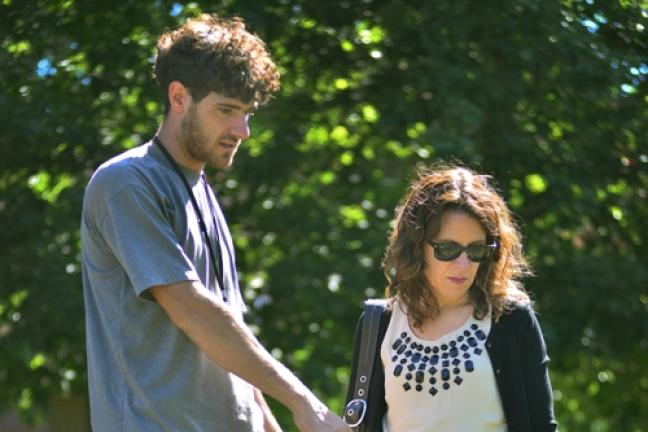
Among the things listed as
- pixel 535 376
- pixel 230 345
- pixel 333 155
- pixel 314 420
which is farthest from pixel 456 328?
pixel 333 155

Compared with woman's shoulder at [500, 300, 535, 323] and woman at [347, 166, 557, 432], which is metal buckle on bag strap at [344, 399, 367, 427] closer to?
woman at [347, 166, 557, 432]

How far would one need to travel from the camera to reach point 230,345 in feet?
9.76

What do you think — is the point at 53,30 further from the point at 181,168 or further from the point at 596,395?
the point at 596,395

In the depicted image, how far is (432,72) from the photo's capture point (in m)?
6.30

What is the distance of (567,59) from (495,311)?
2.84 metres

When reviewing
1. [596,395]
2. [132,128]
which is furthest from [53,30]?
[596,395]

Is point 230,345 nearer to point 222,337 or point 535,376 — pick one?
point 222,337

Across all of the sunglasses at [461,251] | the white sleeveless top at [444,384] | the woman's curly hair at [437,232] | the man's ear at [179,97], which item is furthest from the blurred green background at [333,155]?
the man's ear at [179,97]

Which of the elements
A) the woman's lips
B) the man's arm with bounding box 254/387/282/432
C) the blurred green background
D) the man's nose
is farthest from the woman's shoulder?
the blurred green background

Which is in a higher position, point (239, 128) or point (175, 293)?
point (239, 128)

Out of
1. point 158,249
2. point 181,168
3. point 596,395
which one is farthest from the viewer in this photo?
point 596,395

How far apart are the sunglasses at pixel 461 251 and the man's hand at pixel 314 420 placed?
0.64 meters

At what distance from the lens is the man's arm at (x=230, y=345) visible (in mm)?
2961

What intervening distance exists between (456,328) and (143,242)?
3.22 feet
